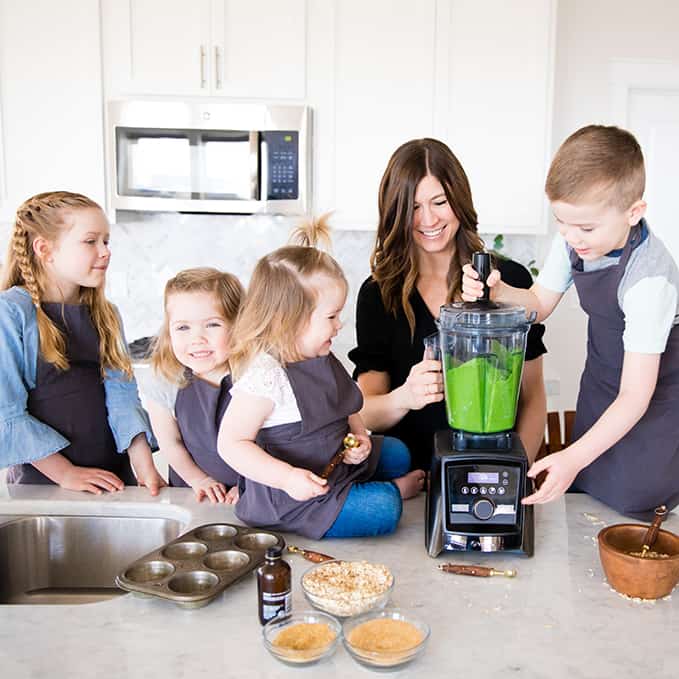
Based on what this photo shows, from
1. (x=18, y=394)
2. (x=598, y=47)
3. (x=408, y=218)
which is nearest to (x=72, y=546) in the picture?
(x=18, y=394)

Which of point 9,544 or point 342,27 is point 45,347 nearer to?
point 9,544

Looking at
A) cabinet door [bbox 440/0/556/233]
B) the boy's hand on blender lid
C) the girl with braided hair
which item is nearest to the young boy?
the boy's hand on blender lid

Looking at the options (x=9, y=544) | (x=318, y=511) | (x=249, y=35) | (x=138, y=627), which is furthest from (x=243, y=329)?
(x=249, y=35)

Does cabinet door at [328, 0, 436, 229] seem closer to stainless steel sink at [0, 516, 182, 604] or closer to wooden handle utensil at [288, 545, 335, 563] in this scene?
stainless steel sink at [0, 516, 182, 604]

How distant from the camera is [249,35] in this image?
3.13 meters

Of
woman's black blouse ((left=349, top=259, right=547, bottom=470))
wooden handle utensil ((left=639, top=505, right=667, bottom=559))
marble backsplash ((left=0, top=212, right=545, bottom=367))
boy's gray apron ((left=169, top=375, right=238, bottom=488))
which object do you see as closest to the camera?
wooden handle utensil ((left=639, top=505, right=667, bottom=559))

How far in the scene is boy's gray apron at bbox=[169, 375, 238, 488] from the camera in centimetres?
166

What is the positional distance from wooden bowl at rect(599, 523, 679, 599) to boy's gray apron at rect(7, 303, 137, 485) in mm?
1181

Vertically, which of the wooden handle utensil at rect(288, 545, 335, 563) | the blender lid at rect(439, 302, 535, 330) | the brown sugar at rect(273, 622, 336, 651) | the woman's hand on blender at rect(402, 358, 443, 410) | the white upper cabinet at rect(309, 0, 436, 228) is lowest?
the wooden handle utensil at rect(288, 545, 335, 563)

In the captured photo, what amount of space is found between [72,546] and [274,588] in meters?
0.71

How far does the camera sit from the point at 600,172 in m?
1.35

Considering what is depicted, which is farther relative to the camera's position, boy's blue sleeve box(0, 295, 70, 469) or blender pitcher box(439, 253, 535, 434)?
boy's blue sleeve box(0, 295, 70, 469)

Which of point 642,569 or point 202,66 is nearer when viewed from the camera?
point 642,569

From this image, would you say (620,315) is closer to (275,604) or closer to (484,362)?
(484,362)
